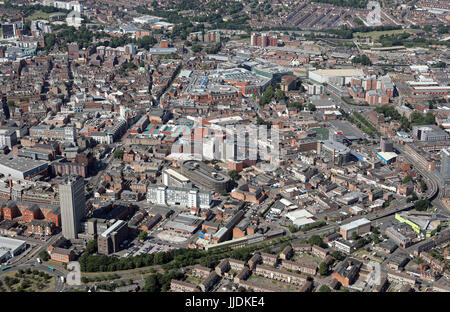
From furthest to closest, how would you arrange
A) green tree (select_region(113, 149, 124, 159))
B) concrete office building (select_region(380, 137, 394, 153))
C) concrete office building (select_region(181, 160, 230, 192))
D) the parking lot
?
concrete office building (select_region(380, 137, 394, 153)) < green tree (select_region(113, 149, 124, 159)) < concrete office building (select_region(181, 160, 230, 192)) < the parking lot

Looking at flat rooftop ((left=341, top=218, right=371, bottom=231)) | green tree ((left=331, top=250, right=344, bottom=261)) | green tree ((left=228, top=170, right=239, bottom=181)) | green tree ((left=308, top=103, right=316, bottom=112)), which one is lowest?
green tree ((left=331, top=250, right=344, bottom=261))

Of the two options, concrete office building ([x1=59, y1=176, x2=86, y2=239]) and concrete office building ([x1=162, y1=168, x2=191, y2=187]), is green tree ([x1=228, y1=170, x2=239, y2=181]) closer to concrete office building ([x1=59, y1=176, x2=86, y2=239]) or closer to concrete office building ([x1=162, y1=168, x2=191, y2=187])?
concrete office building ([x1=162, y1=168, x2=191, y2=187])

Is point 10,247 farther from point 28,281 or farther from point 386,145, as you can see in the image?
point 386,145

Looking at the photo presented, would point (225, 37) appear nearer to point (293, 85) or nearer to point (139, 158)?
point (293, 85)

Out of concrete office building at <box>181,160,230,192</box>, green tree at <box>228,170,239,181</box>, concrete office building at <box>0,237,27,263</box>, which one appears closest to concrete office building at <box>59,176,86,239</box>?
concrete office building at <box>0,237,27,263</box>

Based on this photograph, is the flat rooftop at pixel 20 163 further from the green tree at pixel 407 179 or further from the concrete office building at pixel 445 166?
the concrete office building at pixel 445 166

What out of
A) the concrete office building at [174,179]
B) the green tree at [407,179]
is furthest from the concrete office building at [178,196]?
the green tree at [407,179]

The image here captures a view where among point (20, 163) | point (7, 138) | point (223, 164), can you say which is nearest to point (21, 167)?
point (20, 163)
